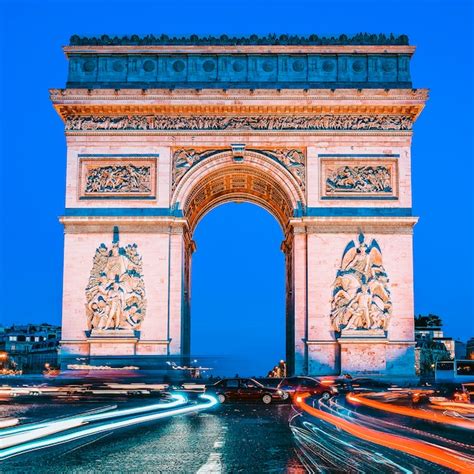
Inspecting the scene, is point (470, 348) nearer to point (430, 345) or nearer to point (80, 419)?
point (430, 345)

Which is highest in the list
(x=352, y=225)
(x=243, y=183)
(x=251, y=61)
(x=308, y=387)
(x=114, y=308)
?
(x=251, y=61)

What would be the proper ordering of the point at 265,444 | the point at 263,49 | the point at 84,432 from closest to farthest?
the point at 265,444 < the point at 84,432 < the point at 263,49

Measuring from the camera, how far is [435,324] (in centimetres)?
12300

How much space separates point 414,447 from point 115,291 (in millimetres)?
21657

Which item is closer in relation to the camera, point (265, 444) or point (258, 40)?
point (265, 444)

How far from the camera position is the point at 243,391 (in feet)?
85.1

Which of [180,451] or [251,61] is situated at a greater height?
[251,61]

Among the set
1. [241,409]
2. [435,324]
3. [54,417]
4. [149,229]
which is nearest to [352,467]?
[54,417]

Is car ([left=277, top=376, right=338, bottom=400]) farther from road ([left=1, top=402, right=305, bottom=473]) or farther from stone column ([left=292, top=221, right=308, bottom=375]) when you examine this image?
road ([left=1, top=402, right=305, bottom=473])

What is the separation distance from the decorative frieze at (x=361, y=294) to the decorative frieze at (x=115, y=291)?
7705mm

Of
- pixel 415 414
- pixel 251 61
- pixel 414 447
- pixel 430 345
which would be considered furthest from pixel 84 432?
pixel 430 345

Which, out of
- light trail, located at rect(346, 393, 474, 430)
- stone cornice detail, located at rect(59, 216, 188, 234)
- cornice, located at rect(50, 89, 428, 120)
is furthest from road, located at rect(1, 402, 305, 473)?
cornice, located at rect(50, 89, 428, 120)

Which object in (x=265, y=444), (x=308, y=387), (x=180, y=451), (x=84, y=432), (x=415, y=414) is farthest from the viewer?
(x=308, y=387)

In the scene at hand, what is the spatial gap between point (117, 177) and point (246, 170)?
17.6 feet
